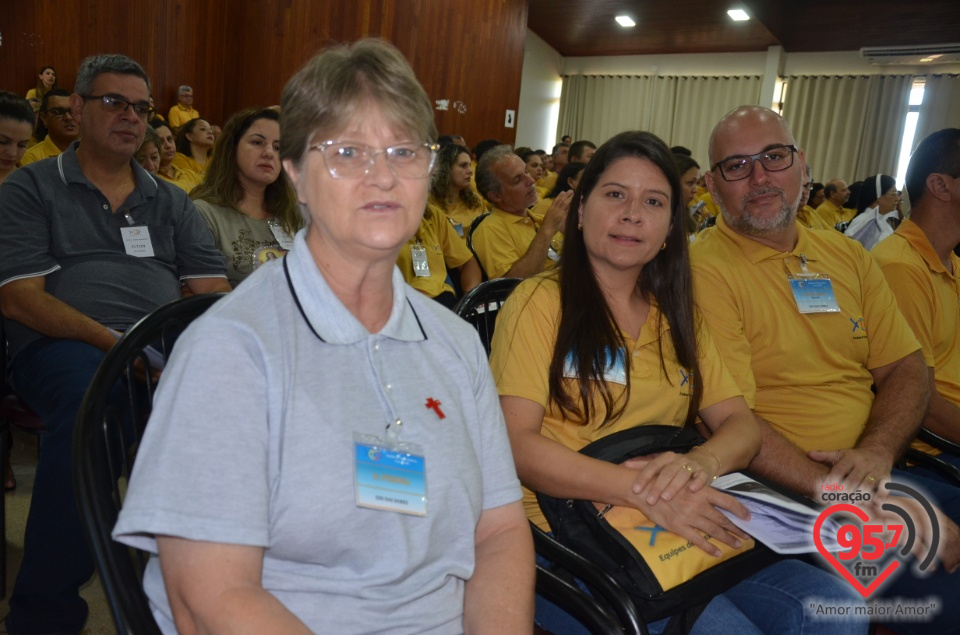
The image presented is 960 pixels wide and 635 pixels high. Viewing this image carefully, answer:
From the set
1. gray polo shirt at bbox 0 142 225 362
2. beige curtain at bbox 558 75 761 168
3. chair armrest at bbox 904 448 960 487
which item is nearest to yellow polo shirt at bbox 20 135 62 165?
gray polo shirt at bbox 0 142 225 362

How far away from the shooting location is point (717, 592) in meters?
1.23

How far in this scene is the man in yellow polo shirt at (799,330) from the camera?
1801 millimetres

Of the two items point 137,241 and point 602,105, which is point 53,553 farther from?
point 602,105

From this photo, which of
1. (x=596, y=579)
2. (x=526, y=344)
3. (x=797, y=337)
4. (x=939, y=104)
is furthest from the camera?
(x=939, y=104)

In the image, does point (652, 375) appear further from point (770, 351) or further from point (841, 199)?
point (841, 199)

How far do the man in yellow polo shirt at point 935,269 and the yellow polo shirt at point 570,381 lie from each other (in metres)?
0.97

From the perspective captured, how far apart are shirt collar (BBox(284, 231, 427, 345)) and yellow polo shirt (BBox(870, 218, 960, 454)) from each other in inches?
73.5

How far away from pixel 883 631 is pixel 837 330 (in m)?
0.78

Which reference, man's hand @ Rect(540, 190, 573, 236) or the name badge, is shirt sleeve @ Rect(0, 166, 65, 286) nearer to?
the name badge

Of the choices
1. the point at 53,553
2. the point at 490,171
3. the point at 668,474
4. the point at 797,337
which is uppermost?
the point at 490,171

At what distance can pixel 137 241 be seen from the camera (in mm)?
2236

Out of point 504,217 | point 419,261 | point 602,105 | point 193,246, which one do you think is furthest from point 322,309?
point 602,105

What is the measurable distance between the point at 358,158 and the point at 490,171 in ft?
11.3

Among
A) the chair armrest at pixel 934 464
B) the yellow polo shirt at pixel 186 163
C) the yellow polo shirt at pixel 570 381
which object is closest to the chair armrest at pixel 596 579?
the yellow polo shirt at pixel 570 381
